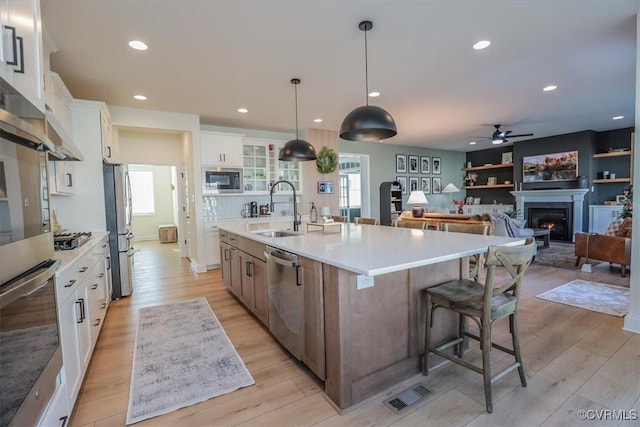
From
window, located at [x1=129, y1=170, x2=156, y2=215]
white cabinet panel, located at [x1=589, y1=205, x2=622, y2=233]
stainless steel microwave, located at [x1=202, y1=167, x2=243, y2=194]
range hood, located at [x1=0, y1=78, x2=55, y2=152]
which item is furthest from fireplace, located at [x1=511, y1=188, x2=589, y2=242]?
window, located at [x1=129, y1=170, x2=156, y2=215]

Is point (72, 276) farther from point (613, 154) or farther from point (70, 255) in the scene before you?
point (613, 154)

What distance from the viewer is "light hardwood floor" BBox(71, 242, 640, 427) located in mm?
1729

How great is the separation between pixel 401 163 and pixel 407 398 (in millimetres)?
7622

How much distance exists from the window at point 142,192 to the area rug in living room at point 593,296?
9826mm

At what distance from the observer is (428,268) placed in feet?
7.11

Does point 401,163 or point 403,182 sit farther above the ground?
point 401,163

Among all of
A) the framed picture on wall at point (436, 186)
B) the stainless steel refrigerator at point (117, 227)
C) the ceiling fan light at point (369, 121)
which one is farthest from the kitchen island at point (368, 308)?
the framed picture on wall at point (436, 186)

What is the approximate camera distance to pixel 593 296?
3609mm

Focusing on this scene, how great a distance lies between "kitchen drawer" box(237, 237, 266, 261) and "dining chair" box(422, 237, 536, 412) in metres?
1.42

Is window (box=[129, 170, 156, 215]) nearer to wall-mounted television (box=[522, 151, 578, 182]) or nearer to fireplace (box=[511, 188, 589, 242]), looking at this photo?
fireplace (box=[511, 188, 589, 242])

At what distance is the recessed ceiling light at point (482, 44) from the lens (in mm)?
2900

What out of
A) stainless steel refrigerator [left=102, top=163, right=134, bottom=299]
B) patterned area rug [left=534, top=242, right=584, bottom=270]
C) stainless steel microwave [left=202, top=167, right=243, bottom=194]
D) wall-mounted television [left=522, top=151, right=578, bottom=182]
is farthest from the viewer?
wall-mounted television [left=522, top=151, right=578, bottom=182]

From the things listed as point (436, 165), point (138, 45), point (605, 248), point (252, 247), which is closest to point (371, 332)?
point (252, 247)

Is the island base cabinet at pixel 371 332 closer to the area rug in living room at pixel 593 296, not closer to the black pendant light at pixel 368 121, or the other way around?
the black pendant light at pixel 368 121
